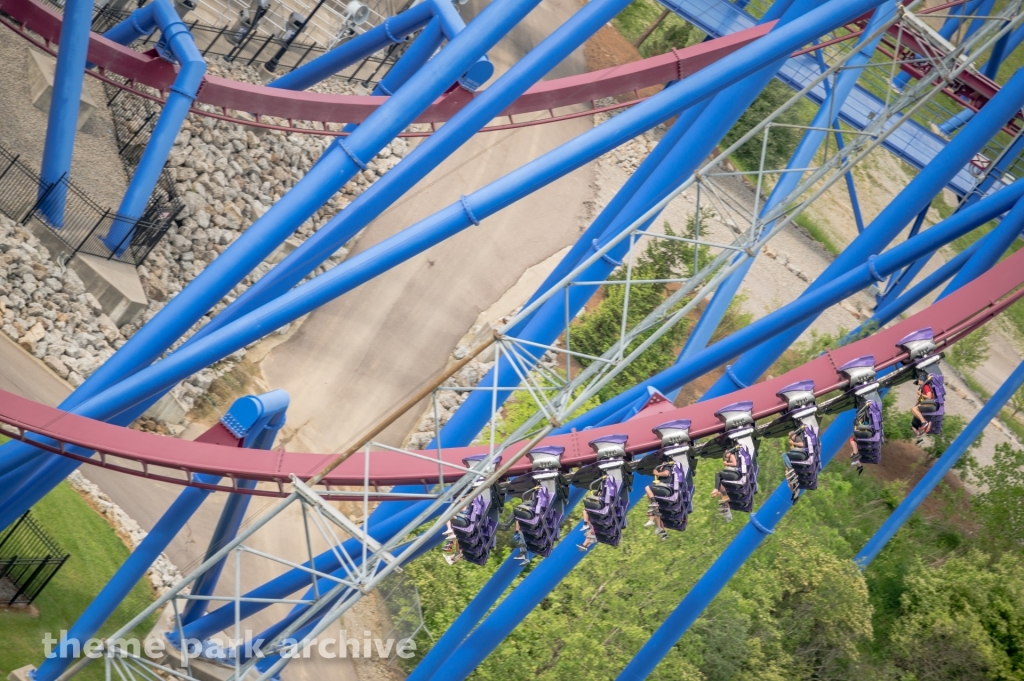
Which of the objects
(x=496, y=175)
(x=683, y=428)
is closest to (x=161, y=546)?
(x=683, y=428)

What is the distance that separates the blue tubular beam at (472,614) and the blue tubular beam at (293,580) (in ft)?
3.94

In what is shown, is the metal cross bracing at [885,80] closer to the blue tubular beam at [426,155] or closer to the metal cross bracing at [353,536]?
the blue tubular beam at [426,155]

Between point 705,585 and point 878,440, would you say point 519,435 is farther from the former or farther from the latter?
point 705,585

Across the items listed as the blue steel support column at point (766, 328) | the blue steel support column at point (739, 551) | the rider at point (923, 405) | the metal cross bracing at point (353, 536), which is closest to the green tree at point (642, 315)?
the blue steel support column at point (739, 551)

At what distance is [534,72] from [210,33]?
12.9 meters

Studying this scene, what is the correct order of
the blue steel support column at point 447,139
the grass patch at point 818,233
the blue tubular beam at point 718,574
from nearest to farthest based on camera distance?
the blue steel support column at point 447,139 < the blue tubular beam at point 718,574 < the grass patch at point 818,233

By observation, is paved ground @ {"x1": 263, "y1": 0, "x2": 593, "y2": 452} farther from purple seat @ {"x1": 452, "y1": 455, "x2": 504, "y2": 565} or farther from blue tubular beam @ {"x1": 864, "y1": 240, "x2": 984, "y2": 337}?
purple seat @ {"x1": 452, "y1": 455, "x2": 504, "y2": 565}

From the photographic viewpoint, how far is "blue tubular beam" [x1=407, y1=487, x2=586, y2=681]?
1377cm

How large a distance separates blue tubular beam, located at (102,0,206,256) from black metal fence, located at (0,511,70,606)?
17.7ft

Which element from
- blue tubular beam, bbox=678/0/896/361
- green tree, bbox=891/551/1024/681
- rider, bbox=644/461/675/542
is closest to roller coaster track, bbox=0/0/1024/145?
blue tubular beam, bbox=678/0/896/361

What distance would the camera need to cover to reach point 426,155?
501 inches

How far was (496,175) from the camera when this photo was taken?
26781mm

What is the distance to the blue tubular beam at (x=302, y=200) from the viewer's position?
12062 mm

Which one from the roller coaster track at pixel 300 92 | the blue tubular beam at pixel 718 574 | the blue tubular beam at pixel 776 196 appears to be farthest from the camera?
the roller coaster track at pixel 300 92
